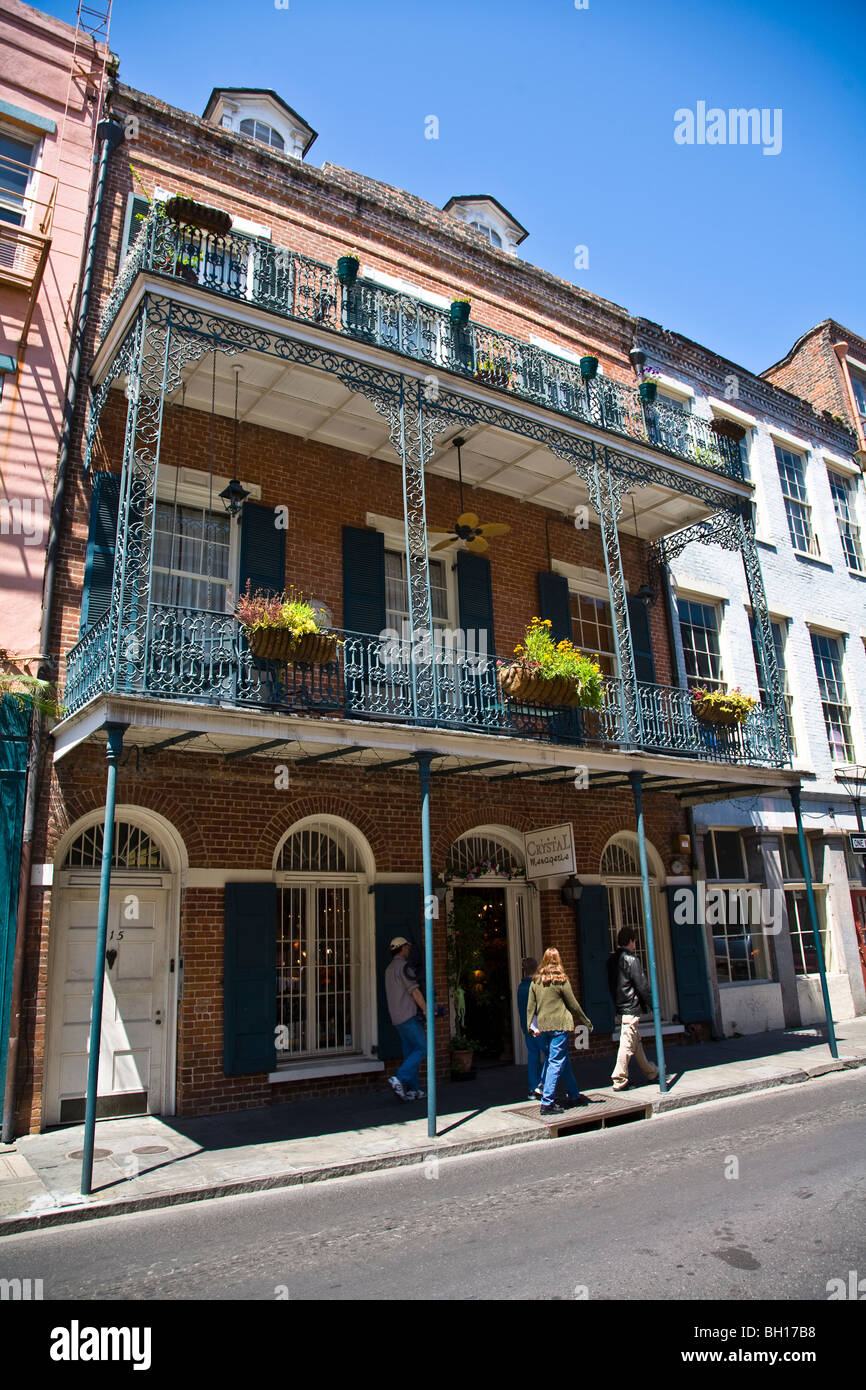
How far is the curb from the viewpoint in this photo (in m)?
5.61

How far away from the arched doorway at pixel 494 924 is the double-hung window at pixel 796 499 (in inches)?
381

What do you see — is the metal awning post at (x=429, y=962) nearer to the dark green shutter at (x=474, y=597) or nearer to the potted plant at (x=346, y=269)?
the dark green shutter at (x=474, y=597)

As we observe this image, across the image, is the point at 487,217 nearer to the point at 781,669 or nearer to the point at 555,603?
the point at 555,603

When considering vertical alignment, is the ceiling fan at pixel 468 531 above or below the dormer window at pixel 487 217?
below

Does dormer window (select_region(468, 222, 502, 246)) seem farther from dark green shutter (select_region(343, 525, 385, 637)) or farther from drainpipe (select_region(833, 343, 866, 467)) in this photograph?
drainpipe (select_region(833, 343, 866, 467))

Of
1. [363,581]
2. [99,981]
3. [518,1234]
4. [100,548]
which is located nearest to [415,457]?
[363,581]

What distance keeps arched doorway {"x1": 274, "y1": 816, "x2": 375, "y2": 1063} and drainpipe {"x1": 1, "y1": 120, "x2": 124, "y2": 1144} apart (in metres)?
2.56

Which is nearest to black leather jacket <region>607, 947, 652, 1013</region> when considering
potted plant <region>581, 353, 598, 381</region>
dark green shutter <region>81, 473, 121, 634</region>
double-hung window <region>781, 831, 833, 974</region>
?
double-hung window <region>781, 831, 833, 974</region>

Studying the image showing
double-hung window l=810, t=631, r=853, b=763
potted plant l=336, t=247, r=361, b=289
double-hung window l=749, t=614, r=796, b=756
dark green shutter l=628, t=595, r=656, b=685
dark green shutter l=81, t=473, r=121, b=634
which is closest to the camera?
dark green shutter l=81, t=473, r=121, b=634

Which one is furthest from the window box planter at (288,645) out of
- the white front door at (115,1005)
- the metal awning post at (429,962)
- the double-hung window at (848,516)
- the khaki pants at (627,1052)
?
the double-hung window at (848,516)

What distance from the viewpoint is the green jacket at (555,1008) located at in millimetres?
8383

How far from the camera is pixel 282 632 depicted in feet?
26.3

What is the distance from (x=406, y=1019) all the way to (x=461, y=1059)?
1.53 meters
